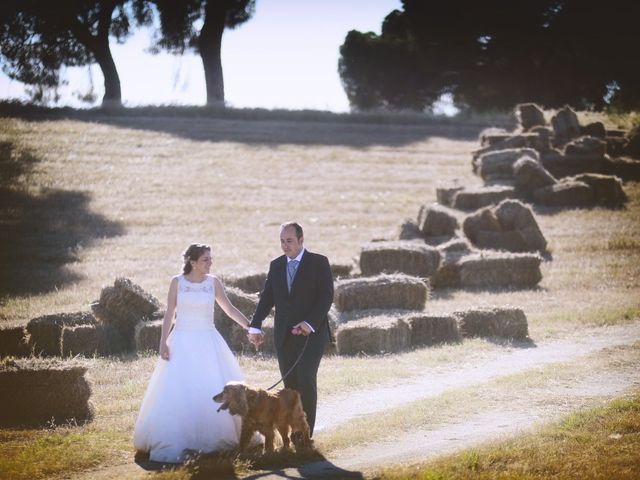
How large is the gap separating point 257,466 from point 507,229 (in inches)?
605

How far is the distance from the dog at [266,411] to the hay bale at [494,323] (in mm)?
7102

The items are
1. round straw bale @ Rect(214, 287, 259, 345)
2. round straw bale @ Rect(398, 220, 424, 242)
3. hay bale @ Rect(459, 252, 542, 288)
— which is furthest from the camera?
round straw bale @ Rect(398, 220, 424, 242)

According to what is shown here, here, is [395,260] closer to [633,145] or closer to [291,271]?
[291,271]

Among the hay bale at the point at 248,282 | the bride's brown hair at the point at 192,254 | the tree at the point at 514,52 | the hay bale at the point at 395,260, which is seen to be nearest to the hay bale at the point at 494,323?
the hay bale at the point at 395,260

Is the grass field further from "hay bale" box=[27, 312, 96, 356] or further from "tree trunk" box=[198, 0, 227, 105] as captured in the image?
"tree trunk" box=[198, 0, 227, 105]

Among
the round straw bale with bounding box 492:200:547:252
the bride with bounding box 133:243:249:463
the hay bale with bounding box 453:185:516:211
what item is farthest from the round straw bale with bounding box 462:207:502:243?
the bride with bounding box 133:243:249:463

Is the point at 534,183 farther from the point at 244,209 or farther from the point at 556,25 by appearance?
the point at 556,25

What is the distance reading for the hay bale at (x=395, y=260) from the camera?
731 inches

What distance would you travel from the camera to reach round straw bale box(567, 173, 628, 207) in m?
26.4

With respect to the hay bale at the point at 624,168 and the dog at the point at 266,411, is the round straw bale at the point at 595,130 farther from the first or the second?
the dog at the point at 266,411

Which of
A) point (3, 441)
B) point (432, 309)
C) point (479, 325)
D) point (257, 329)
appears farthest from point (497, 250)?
point (3, 441)

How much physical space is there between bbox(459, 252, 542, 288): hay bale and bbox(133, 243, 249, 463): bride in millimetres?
11049

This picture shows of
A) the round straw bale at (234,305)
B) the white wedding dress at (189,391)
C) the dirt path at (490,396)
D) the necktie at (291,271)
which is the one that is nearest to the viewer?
the dirt path at (490,396)

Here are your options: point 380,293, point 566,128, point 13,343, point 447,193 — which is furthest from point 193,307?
point 566,128
